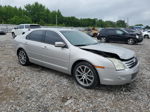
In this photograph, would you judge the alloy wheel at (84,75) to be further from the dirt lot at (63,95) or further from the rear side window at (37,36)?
the rear side window at (37,36)

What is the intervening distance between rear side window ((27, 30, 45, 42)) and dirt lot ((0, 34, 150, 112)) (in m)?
1.18

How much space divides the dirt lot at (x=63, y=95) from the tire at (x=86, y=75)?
0.46 feet

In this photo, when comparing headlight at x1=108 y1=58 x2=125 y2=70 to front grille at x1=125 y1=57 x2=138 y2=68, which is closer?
headlight at x1=108 y1=58 x2=125 y2=70

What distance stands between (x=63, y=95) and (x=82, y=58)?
38.4 inches

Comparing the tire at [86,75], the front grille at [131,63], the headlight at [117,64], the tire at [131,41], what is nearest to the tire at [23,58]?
the tire at [86,75]

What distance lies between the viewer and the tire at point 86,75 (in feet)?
10.9

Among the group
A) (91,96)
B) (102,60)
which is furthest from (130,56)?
(91,96)

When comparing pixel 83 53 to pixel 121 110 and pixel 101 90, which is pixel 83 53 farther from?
pixel 121 110

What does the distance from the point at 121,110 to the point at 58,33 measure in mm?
2576

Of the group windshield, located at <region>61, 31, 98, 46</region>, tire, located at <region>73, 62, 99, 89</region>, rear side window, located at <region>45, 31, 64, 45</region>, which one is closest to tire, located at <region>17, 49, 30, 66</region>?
rear side window, located at <region>45, 31, 64, 45</region>

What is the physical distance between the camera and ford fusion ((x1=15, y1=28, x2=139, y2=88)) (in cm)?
313

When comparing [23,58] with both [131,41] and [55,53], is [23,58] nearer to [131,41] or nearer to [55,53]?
[55,53]

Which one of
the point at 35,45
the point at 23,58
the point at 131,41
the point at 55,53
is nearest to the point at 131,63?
the point at 55,53

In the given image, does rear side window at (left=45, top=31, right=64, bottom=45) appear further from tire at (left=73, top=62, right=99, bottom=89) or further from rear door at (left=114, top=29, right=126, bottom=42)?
rear door at (left=114, top=29, right=126, bottom=42)
